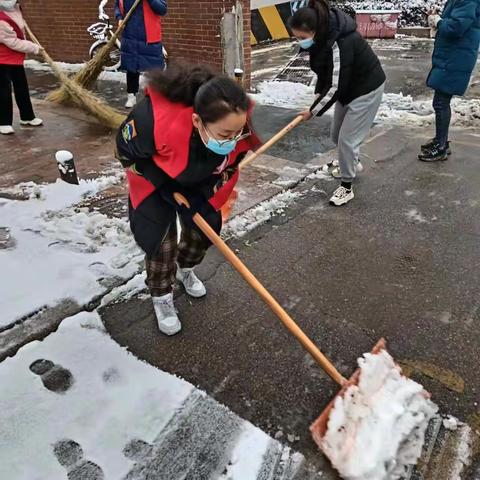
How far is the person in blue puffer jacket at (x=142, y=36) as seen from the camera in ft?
17.7

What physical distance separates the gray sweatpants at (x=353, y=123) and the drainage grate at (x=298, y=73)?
3.85m

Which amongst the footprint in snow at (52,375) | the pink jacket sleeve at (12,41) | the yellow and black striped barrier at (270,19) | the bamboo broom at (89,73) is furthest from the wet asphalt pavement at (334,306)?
the yellow and black striped barrier at (270,19)

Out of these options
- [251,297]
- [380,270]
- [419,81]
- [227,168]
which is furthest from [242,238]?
[419,81]

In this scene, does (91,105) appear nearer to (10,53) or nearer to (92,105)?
(92,105)

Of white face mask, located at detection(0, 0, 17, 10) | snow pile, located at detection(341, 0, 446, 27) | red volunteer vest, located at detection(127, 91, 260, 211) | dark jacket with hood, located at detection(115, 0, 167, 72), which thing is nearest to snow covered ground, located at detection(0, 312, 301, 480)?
red volunteer vest, located at detection(127, 91, 260, 211)

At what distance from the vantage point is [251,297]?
9.04 feet

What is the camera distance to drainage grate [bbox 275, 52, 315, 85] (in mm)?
7494

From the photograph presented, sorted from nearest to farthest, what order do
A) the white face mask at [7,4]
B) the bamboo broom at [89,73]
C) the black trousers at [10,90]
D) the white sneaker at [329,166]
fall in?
the white sneaker at [329,166] < the white face mask at [7,4] < the black trousers at [10,90] < the bamboo broom at [89,73]

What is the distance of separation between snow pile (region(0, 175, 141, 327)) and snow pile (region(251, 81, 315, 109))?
11.6 ft

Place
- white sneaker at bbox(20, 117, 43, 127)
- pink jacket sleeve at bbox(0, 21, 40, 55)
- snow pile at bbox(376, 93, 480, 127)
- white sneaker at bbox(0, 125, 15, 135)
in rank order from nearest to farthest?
pink jacket sleeve at bbox(0, 21, 40, 55), white sneaker at bbox(0, 125, 15, 135), white sneaker at bbox(20, 117, 43, 127), snow pile at bbox(376, 93, 480, 127)

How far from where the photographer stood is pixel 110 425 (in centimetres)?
195

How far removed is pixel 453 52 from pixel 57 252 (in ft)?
12.4

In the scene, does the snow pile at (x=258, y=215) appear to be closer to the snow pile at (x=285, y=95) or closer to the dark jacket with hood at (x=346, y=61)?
the dark jacket with hood at (x=346, y=61)

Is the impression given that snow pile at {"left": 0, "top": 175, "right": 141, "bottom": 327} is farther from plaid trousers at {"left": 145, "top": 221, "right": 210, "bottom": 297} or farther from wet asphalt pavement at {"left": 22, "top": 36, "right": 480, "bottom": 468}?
plaid trousers at {"left": 145, "top": 221, "right": 210, "bottom": 297}
